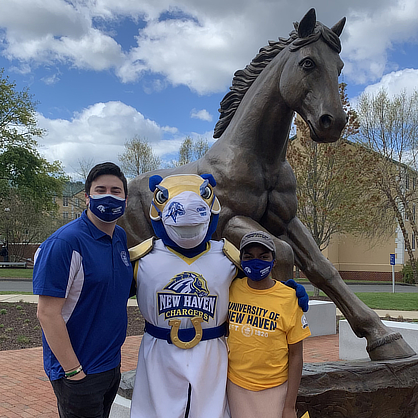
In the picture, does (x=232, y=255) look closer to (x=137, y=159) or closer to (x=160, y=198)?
(x=160, y=198)

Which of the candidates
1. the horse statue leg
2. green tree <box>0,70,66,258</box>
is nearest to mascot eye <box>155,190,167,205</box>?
the horse statue leg

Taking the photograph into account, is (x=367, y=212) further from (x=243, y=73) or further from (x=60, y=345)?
(x=60, y=345)

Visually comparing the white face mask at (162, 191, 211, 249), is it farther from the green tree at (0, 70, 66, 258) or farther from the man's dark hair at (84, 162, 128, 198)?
the green tree at (0, 70, 66, 258)

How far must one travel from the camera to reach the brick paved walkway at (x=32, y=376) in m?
4.52

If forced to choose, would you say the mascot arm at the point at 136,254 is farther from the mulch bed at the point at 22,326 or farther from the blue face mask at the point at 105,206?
the mulch bed at the point at 22,326

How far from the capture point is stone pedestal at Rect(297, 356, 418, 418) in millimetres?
3234

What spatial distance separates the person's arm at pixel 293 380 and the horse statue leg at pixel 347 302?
5.77 ft

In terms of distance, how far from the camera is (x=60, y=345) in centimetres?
191

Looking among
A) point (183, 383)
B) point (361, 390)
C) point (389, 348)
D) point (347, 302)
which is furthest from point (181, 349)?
point (389, 348)

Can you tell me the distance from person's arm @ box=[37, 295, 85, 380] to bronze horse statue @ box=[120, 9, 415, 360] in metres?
1.77

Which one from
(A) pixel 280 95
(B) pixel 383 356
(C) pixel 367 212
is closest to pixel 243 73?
(A) pixel 280 95

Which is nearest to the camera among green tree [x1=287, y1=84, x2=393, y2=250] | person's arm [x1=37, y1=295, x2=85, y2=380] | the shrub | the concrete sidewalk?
person's arm [x1=37, y1=295, x2=85, y2=380]

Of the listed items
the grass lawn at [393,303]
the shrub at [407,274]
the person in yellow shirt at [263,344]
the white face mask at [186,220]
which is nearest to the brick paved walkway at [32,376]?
the person in yellow shirt at [263,344]

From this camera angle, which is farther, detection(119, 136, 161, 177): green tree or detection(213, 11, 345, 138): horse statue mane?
detection(119, 136, 161, 177): green tree
